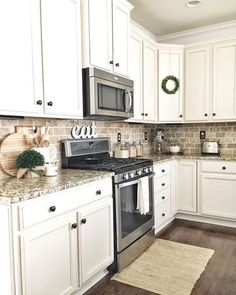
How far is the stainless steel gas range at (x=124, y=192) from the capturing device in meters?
2.26

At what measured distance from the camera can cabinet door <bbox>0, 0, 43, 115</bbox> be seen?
1629 millimetres

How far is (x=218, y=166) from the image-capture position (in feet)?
11.1

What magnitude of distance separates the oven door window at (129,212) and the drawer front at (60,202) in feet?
0.79

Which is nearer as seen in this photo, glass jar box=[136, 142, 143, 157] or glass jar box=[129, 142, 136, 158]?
glass jar box=[129, 142, 136, 158]

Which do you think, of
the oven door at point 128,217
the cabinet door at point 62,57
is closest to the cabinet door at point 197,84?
the oven door at point 128,217

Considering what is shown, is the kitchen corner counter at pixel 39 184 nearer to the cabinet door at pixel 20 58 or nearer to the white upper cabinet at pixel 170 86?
the cabinet door at pixel 20 58

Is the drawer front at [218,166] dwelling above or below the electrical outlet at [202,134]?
below

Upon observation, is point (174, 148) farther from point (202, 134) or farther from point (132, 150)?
point (132, 150)

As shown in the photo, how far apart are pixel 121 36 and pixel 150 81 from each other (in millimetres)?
951

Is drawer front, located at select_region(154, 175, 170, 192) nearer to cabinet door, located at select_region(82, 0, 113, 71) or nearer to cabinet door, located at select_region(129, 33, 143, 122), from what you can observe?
cabinet door, located at select_region(129, 33, 143, 122)

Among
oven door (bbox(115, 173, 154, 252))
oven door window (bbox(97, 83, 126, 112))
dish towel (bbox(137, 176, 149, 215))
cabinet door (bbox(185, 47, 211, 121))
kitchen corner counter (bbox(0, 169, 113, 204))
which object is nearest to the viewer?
kitchen corner counter (bbox(0, 169, 113, 204))

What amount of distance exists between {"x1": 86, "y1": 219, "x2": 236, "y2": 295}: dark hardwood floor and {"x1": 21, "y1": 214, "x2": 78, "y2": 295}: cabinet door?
421 millimetres

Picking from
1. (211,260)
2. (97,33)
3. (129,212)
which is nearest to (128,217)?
(129,212)

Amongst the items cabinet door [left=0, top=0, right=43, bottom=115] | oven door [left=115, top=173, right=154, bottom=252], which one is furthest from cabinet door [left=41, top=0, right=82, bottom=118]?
oven door [left=115, top=173, right=154, bottom=252]
